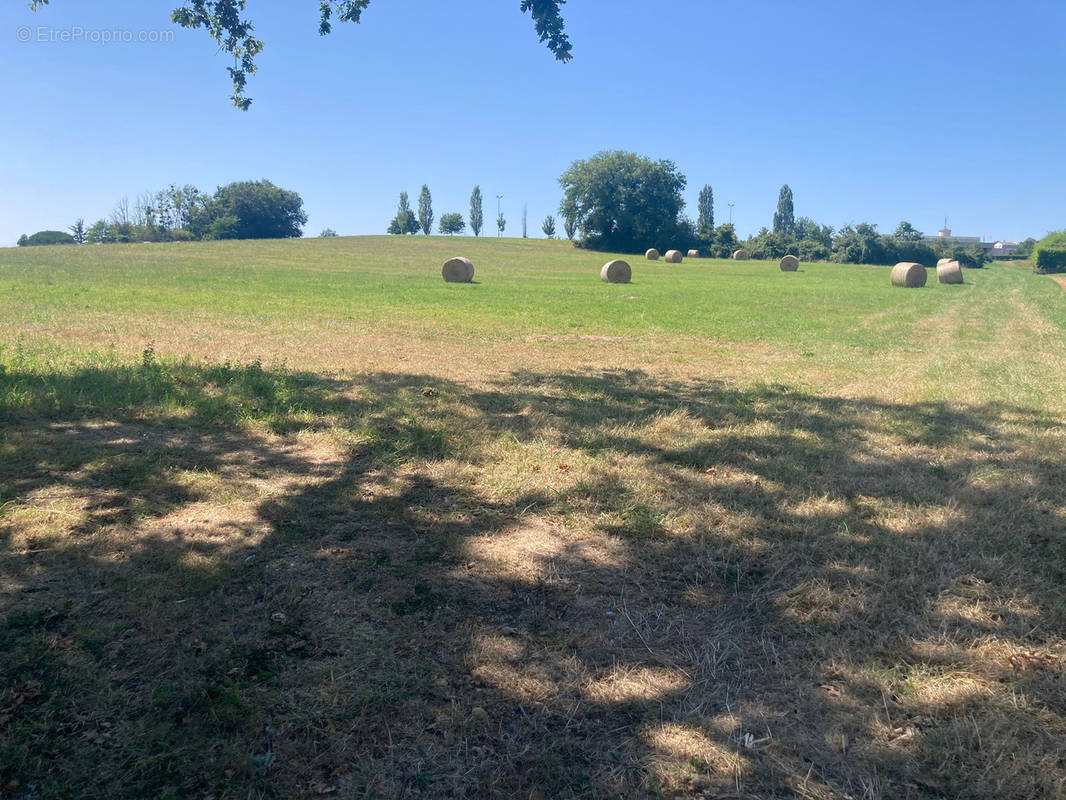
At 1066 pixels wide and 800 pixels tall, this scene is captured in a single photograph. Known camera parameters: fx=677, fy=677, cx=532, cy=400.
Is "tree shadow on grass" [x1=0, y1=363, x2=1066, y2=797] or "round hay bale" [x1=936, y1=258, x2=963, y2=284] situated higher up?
"round hay bale" [x1=936, y1=258, x2=963, y2=284]

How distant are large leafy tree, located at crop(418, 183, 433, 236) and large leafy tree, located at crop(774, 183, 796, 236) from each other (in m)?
72.6

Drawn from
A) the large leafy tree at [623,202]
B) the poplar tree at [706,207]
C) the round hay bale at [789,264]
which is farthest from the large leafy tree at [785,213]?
the round hay bale at [789,264]

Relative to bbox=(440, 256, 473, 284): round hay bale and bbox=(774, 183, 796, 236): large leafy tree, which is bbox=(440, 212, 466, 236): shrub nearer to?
bbox=(774, 183, 796, 236): large leafy tree

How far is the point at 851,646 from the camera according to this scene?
3.44 m

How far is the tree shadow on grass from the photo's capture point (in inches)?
106

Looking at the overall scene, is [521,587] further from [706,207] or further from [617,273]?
[706,207]

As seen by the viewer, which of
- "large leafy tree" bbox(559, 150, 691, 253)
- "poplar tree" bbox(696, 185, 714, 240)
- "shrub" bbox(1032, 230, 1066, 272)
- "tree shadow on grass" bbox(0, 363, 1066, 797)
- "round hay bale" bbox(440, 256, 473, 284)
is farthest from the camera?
"poplar tree" bbox(696, 185, 714, 240)

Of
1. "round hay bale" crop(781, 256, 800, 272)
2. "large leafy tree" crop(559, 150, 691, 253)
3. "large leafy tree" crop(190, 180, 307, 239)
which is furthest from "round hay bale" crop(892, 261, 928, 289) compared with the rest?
"large leafy tree" crop(190, 180, 307, 239)

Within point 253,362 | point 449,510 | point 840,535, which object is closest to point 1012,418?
point 840,535

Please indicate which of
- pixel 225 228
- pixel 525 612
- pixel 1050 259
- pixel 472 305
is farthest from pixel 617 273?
pixel 225 228

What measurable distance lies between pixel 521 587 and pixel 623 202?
265 ft

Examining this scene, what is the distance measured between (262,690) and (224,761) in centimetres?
41

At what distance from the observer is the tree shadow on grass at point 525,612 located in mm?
2693

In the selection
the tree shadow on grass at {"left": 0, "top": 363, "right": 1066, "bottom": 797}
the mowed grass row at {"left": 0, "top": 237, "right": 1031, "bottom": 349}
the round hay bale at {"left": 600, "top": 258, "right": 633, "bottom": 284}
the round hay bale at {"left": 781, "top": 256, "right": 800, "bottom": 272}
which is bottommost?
the tree shadow on grass at {"left": 0, "top": 363, "right": 1066, "bottom": 797}
